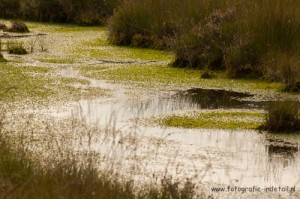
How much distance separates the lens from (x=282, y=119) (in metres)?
7.59

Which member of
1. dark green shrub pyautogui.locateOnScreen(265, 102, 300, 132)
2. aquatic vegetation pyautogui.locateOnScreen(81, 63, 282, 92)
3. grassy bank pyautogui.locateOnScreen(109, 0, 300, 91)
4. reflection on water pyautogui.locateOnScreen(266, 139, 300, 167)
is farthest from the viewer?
grassy bank pyautogui.locateOnScreen(109, 0, 300, 91)

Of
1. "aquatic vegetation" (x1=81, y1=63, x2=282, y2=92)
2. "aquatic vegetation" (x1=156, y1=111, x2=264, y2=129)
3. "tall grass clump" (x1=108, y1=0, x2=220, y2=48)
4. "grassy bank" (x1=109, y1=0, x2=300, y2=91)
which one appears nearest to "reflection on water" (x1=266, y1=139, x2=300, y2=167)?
"aquatic vegetation" (x1=156, y1=111, x2=264, y2=129)

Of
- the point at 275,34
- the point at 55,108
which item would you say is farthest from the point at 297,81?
the point at 55,108

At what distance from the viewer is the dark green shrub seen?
7.57 metres

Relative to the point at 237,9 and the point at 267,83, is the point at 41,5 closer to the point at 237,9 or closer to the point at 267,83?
the point at 237,9

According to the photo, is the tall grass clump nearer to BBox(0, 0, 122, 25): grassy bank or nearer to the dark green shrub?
BBox(0, 0, 122, 25): grassy bank

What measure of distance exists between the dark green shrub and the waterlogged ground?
15 cm

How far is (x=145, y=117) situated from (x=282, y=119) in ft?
4.80

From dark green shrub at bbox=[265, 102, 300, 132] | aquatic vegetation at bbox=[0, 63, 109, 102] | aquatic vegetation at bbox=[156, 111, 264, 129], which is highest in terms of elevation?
dark green shrub at bbox=[265, 102, 300, 132]

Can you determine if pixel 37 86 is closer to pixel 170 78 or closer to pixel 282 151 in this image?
pixel 170 78

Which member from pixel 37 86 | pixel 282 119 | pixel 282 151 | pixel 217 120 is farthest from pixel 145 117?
pixel 37 86

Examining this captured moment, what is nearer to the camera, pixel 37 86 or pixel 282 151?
pixel 282 151

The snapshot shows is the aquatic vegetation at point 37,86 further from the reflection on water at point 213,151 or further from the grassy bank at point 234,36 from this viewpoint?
the grassy bank at point 234,36

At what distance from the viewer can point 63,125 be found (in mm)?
7594
